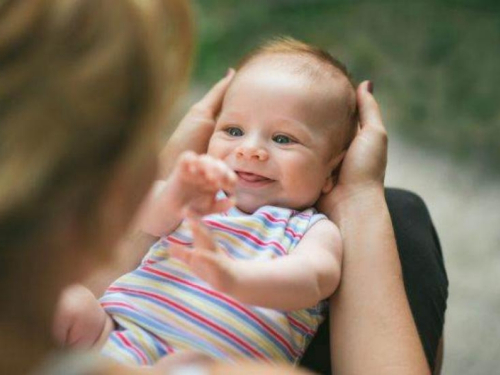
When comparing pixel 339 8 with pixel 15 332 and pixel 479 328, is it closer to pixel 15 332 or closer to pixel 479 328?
pixel 479 328

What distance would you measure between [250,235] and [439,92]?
1849mm

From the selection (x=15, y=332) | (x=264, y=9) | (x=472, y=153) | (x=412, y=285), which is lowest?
(x=15, y=332)

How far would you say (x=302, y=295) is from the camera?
1.11m

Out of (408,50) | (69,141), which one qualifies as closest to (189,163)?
(69,141)

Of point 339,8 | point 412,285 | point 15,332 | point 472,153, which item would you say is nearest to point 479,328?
point 472,153

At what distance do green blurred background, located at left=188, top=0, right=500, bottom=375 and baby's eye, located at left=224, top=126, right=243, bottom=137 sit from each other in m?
1.00

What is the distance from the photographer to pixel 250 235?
1227 mm

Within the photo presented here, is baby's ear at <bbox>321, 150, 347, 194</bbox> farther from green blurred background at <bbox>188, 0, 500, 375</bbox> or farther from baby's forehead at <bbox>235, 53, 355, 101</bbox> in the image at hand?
green blurred background at <bbox>188, 0, 500, 375</bbox>

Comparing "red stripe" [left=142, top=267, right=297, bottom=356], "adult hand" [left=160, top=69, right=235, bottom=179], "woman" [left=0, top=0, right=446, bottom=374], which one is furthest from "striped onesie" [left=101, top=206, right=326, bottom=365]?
"woman" [left=0, top=0, right=446, bottom=374]

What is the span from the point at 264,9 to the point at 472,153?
1005 mm

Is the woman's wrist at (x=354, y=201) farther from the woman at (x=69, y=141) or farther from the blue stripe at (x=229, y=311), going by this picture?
the woman at (x=69, y=141)

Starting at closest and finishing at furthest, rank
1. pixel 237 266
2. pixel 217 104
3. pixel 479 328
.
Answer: pixel 237 266 → pixel 217 104 → pixel 479 328

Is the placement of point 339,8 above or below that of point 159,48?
above

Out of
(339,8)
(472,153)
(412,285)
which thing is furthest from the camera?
(339,8)
